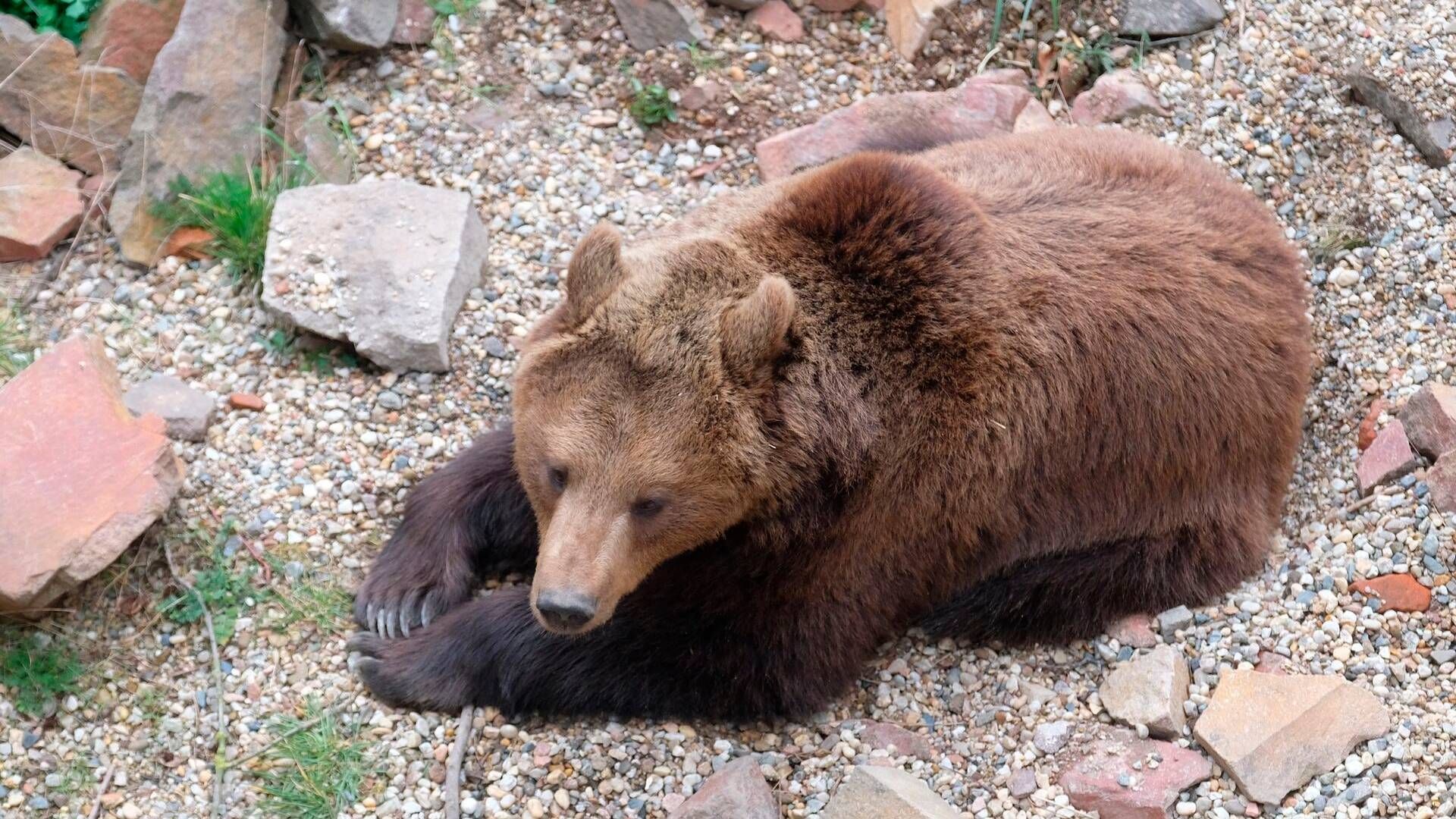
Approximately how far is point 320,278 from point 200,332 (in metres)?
0.59

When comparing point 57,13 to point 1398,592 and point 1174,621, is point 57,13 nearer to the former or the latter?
point 1174,621

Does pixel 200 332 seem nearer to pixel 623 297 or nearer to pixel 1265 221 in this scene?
pixel 623 297

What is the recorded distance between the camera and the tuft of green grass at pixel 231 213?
6.09m

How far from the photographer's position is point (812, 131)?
6695 millimetres

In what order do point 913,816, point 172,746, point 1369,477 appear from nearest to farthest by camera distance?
1. point 913,816
2. point 172,746
3. point 1369,477

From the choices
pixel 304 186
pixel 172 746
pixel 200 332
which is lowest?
pixel 172 746

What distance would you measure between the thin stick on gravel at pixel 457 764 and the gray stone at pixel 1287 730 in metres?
2.40

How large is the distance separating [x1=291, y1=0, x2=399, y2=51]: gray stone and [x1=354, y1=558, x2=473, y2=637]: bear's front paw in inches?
105

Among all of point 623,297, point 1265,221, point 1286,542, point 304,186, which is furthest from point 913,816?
point 304,186

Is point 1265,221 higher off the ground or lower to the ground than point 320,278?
higher

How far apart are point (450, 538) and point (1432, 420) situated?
143 inches

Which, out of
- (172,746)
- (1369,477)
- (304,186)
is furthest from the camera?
(304,186)

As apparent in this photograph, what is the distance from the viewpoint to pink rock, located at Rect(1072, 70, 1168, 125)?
6.82 metres

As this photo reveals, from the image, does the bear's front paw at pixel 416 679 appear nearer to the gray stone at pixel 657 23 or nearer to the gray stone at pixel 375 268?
the gray stone at pixel 375 268
